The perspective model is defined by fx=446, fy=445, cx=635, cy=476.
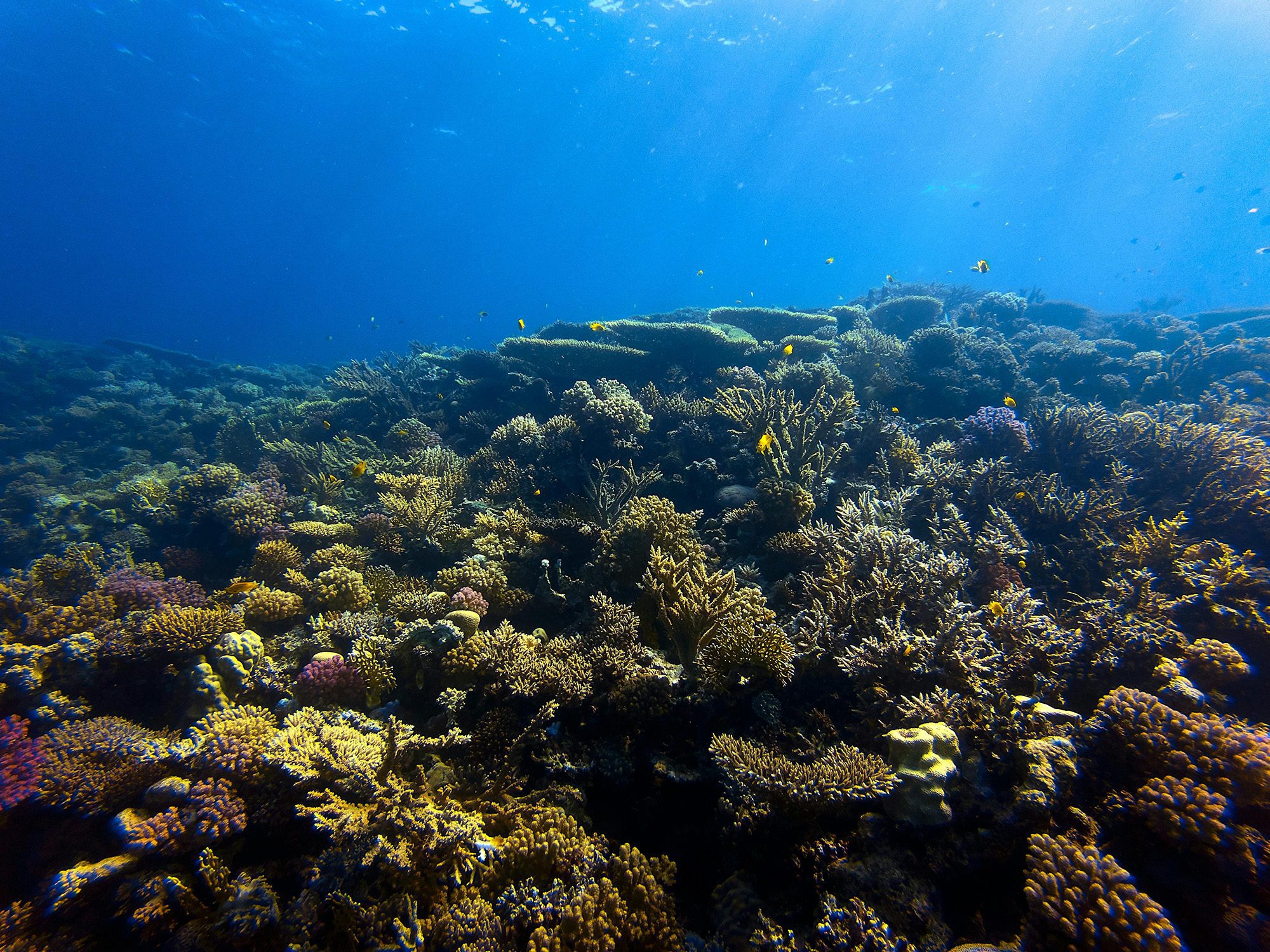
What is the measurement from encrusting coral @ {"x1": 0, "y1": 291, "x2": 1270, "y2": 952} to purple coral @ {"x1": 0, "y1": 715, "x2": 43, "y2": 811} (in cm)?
2

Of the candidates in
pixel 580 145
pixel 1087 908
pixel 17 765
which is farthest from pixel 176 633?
pixel 580 145

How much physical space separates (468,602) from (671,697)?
212cm

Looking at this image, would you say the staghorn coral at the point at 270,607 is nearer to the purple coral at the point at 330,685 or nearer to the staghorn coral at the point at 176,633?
the staghorn coral at the point at 176,633

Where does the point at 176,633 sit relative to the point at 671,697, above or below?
below

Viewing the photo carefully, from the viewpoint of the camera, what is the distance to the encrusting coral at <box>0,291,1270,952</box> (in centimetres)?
228

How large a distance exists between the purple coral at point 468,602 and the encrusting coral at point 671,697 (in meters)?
0.02

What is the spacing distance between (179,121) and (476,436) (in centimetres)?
6652

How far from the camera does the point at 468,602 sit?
4180 mm

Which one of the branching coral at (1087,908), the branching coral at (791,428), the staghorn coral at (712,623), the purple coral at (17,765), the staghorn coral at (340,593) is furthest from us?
the branching coral at (791,428)

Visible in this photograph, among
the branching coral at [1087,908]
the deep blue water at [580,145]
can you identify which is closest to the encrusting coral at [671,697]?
the branching coral at [1087,908]

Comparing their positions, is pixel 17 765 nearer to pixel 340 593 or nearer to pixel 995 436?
pixel 340 593

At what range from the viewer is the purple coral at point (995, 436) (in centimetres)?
702

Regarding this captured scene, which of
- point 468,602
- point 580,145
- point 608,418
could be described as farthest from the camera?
point 580,145

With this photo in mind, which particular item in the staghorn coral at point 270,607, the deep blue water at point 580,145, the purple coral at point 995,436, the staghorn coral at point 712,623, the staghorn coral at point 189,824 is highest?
the deep blue water at point 580,145
